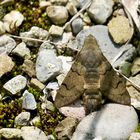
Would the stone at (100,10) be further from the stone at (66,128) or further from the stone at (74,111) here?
the stone at (66,128)

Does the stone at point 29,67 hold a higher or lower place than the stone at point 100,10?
lower

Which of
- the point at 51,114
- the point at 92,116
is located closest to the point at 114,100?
the point at 92,116

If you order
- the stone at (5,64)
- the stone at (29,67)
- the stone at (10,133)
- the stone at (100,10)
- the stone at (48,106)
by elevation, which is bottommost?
the stone at (10,133)

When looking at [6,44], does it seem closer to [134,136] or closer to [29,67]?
[29,67]

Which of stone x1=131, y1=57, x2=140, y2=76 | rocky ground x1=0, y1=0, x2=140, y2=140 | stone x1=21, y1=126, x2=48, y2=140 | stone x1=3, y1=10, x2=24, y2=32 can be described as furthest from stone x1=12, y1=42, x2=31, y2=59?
stone x1=131, y1=57, x2=140, y2=76

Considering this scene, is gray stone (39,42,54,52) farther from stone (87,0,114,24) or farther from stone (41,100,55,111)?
stone (41,100,55,111)

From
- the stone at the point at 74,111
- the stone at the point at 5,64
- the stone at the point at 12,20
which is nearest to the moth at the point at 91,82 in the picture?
the stone at the point at 74,111

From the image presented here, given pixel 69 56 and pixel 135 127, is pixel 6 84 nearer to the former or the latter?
pixel 69 56
